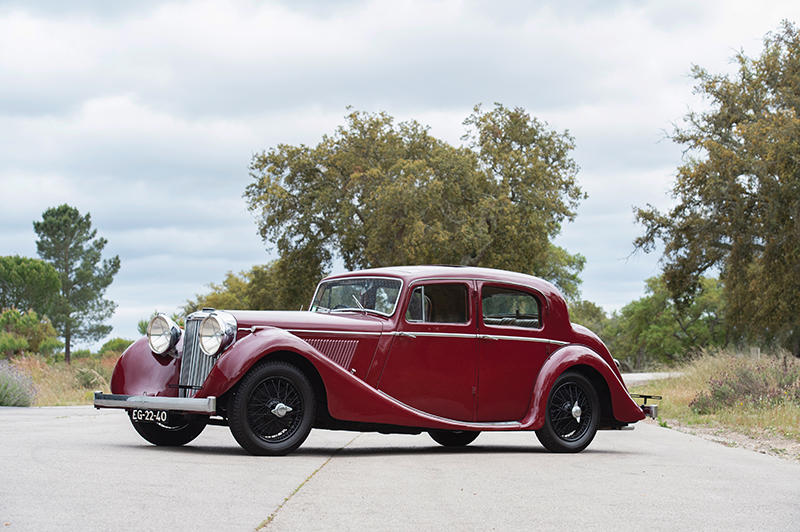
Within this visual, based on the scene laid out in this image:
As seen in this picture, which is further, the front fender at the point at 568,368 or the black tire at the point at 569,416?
the black tire at the point at 569,416

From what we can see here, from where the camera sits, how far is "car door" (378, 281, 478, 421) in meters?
10.1

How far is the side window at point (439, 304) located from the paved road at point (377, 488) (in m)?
1.45

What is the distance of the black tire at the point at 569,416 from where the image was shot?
35.8 ft

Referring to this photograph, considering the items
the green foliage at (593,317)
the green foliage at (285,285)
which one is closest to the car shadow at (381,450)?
the green foliage at (285,285)

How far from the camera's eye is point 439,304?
34.6 ft

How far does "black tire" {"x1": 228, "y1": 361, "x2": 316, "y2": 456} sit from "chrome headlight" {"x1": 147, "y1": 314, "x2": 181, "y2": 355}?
52.5 inches

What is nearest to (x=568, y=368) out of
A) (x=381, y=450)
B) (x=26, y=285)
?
(x=381, y=450)

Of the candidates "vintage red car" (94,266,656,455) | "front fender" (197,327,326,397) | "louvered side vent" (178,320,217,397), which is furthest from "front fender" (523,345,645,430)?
"louvered side vent" (178,320,217,397)

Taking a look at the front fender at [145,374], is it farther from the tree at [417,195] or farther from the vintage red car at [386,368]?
the tree at [417,195]

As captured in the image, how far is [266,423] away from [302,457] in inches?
19.5

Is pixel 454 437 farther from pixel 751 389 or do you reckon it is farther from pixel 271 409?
pixel 751 389

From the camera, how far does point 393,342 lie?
10062 mm

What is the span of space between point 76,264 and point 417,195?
45311 mm

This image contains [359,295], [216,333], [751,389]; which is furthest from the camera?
[751,389]
